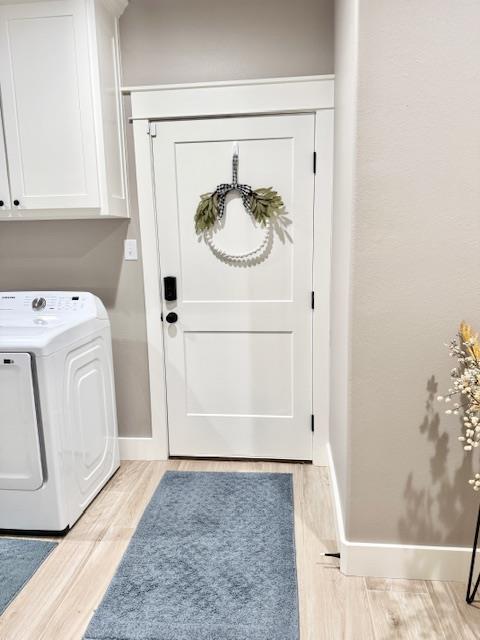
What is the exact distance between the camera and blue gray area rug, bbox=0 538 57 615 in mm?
1791

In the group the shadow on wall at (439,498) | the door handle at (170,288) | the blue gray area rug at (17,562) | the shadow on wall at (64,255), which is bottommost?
the blue gray area rug at (17,562)

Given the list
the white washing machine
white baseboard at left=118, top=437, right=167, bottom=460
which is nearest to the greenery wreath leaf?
the white washing machine

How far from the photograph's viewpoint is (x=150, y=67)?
8.13 feet

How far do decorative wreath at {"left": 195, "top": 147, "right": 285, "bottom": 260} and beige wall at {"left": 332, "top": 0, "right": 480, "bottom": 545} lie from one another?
677mm

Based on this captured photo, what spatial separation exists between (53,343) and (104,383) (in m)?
0.58

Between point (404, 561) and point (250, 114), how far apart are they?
84.0 inches

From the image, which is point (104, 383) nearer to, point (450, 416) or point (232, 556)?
point (232, 556)

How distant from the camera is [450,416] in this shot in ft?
5.62

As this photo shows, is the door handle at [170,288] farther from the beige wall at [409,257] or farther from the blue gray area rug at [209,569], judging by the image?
the beige wall at [409,257]

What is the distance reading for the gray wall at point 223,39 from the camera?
2367 mm

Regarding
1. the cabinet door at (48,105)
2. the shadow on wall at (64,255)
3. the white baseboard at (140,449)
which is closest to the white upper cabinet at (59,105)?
the cabinet door at (48,105)

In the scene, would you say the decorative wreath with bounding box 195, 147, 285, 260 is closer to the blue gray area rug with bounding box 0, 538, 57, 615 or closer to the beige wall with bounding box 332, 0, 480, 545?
the beige wall with bounding box 332, 0, 480, 545

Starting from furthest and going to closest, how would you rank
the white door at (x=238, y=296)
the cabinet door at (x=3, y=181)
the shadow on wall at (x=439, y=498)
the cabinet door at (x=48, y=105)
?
1. the white door at (x=238, y=296)
2. the cabinet door at (x=3, y=181)
3. the cabinet door at (x=48, y=105)
4. the shadow on wall at (x=439, y=498)

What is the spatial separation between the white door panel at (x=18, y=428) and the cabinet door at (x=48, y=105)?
82cm
